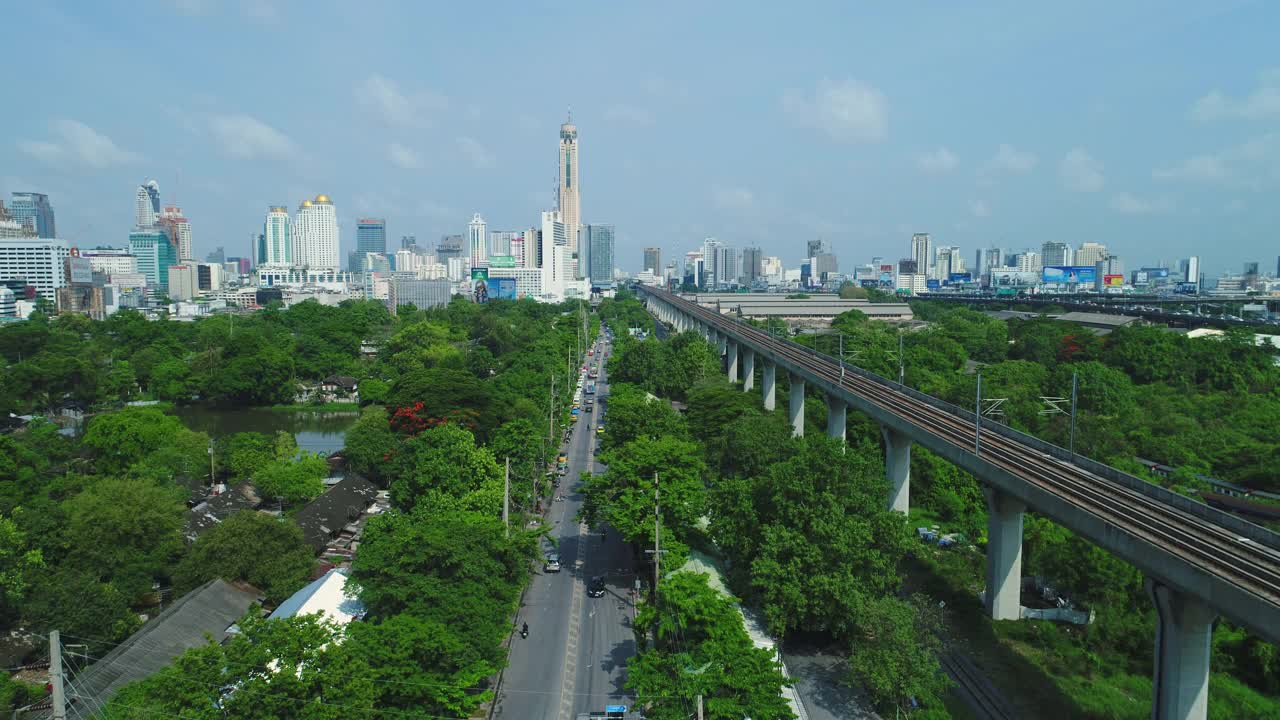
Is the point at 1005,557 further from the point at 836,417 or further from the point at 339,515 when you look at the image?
the point at 339,515

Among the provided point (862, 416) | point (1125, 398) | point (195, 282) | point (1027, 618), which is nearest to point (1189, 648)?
point (1027, 618)

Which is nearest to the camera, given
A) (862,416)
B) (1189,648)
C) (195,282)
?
(1189,648)

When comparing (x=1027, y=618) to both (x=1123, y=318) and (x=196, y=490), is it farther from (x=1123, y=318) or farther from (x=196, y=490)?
(x=1123, y=318)

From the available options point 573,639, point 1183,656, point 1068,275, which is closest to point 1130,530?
point 1183,656

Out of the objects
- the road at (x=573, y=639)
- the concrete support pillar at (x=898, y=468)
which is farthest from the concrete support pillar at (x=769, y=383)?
the road at (x=573, y=639)

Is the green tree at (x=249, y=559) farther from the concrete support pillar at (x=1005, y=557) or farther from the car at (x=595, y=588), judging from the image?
the concrete support pillar at (x=1005, y=557)
